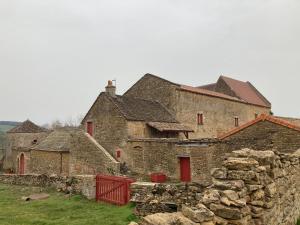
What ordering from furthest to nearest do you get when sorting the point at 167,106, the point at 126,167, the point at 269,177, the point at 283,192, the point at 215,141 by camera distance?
the point at 167,106 → the point at 126,167 → the point at 215,141 → the point at 283,192 → the point at 269,177

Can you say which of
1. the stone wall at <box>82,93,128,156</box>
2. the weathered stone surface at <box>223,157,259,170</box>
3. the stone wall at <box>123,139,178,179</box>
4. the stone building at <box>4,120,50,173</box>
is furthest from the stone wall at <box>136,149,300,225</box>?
the stone building at <box>4,120,50,173</box>

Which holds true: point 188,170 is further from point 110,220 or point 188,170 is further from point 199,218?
point 199,218

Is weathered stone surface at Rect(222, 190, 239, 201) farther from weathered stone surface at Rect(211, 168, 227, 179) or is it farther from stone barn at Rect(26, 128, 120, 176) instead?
stone barn at Rect(26, 128, 120, 176)

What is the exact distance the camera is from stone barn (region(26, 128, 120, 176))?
24.2 metres

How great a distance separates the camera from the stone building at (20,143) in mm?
36656

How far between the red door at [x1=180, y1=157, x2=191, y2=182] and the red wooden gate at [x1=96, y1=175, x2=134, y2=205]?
8394mm

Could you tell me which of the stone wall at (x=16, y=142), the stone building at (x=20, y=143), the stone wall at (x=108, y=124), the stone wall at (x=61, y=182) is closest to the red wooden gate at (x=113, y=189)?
the stone wall at (x=61, y=182)

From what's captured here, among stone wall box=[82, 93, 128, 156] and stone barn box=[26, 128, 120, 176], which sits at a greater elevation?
stone wall box=[82, 93, 128, 156]

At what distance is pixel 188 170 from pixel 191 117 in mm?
10963

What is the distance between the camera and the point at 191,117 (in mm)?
32281

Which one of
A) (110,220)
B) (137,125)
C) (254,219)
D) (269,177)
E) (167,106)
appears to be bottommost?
(110,220)

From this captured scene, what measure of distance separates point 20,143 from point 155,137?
23.1m

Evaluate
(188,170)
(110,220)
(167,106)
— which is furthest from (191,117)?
(110,220)

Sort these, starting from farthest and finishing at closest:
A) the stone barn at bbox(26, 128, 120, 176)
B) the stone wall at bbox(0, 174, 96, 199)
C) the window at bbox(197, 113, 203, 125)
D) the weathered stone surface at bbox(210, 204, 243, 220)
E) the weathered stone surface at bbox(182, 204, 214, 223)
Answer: the window at bbox(197, 113, 203, 125), the stone barn at bbox(26, 128, 120, 176), the stone wall at bbox(0, 174, 96, 199), the weathered stone surface at bbox(210, 204, 243, 220), the weathered stone surface at bbox(182, 204, 214, 223)
